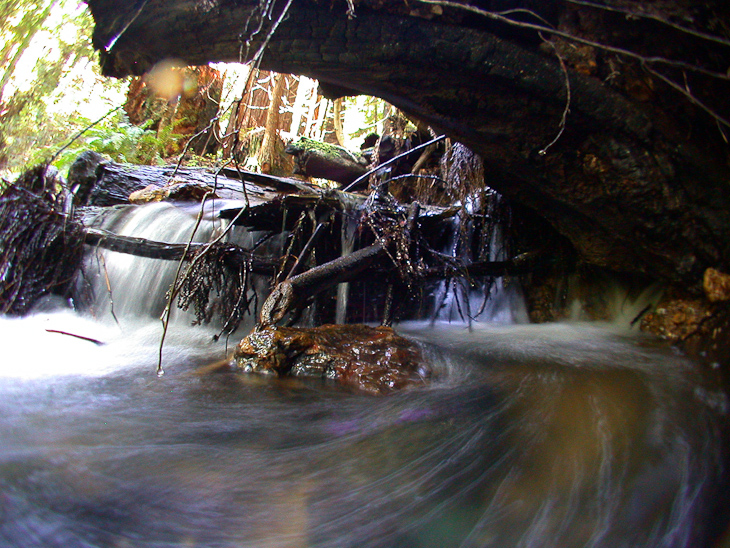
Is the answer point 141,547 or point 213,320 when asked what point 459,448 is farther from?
point 213,320

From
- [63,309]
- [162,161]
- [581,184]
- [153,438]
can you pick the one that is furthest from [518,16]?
[162,161]

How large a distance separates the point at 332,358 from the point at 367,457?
48.6 inches

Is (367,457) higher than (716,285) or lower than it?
lower

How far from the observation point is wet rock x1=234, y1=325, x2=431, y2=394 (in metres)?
3.01

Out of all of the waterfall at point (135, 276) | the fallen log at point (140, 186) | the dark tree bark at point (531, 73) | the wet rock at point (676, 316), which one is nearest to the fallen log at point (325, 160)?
the fallen log at point (140, 186)

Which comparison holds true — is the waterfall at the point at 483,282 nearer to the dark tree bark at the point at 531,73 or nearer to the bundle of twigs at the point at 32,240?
the dark tree bark at the point at 531,73

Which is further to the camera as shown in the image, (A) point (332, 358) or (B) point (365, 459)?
(A) point (332, 358)

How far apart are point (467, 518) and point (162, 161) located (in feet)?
36.9

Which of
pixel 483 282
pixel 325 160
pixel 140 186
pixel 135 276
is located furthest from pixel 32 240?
pixel 483 282

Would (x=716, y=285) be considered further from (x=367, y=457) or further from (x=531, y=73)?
(x=367, y=457)

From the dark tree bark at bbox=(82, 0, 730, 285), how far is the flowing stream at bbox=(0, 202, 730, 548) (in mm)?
1441

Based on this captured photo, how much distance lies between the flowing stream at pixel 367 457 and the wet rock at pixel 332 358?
0.55 feet

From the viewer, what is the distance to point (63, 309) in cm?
500

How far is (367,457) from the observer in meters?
1.98
